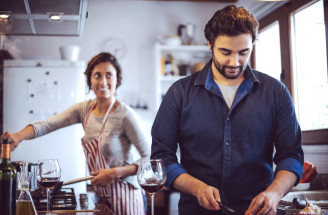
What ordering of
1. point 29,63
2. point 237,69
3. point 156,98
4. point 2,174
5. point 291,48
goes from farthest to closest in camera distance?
1. point 156,98
2. point 29,63
3. point 291,48
4. point 237,69
5. point 2,174

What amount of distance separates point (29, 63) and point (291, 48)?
7.93 ft

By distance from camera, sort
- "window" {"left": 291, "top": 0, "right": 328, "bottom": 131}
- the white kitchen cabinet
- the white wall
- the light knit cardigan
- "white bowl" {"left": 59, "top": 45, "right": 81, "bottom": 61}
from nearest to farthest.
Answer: the light knit cardigan
"window" {"left": 291, "top": 0, "right": 328, "bottom": 131}
"white bowl" {"left": 59, "top": 45, "right": 81, "bottom": 61}
the white kitchen cabinet
the white wall

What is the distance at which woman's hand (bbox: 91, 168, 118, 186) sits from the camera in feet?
7.56

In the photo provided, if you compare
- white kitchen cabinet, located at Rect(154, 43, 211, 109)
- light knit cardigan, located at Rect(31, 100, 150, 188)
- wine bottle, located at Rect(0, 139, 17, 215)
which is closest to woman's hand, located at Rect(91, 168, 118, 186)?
light knit cardigan, located at Rect(31, 100, 150, 188)

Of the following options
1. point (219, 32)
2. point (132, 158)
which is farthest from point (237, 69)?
point (132, 158)

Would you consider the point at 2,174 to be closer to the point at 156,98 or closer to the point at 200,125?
the point at 200,125

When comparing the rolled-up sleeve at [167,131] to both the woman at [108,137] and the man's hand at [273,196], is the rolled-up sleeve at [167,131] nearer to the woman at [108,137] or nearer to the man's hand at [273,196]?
the man's hand at [273,196]

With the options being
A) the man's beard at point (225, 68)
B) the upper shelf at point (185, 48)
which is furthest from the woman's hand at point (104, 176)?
the upper shelf at point (185, 48)

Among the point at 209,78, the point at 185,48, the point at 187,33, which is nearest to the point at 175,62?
the point at 185,48

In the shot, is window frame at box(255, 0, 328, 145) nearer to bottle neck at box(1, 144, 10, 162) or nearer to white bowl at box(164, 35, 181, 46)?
white bowl at box(164, 35, 181, 46)

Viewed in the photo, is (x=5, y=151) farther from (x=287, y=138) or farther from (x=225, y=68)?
(x=287, y=138)

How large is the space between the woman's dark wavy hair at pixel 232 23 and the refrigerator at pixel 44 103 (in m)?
2.74

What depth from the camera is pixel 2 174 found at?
1.26 meters

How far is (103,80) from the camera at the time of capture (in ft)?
8.46
